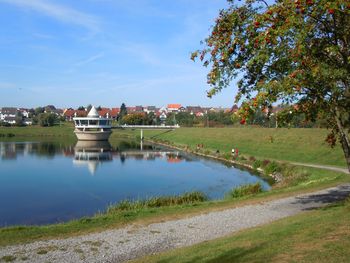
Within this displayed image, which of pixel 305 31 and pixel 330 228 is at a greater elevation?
pixel 305 31

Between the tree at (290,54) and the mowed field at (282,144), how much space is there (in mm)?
14663

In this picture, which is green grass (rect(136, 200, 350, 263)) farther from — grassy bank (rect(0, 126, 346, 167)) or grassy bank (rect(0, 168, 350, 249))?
grassy bank (rect(0, 126, 346, 167))

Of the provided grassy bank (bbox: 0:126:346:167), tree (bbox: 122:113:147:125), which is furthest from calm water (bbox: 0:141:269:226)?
tree (bbox: 122:113:147:125)

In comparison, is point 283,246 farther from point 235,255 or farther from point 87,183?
point 87,183

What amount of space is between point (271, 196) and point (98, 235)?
1032 centimetres

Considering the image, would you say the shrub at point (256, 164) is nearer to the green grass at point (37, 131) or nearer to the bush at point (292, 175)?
the bush at point (292, 175)

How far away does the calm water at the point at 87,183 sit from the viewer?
1027 inches

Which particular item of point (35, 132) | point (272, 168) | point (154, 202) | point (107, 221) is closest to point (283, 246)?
point (107, 221)

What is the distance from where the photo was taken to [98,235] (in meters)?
13.5

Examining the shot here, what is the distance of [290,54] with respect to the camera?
11.3 m

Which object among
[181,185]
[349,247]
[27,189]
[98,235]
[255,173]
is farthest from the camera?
[255,173]

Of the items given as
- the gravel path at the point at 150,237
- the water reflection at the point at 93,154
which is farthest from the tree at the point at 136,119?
the gravel path at the point at 150,237

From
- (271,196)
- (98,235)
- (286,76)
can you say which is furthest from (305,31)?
(271,196)

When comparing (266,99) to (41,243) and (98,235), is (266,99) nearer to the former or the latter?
(98,235)
